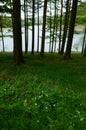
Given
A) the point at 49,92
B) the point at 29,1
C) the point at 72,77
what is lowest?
the point at 72,77

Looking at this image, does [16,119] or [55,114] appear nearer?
[16,119]

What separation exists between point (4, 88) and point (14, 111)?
1.94 m

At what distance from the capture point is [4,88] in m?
8.21

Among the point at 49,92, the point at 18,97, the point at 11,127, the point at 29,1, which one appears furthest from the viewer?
the point at 29,1

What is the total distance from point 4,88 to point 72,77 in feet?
18.8

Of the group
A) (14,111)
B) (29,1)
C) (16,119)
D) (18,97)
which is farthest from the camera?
(29,1)

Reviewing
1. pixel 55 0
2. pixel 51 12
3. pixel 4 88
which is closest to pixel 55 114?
pixel 4 88

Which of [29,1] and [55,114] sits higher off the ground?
[29,1]

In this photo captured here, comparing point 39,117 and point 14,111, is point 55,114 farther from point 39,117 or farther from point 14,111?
point 14,111

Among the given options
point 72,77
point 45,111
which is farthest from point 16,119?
point 72,77

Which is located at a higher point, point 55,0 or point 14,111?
point 55,0

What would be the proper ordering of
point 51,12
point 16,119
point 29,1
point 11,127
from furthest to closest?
point 51,12 < point 29,1 < point 16,119 < point 11,127

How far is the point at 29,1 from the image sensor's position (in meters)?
33.0

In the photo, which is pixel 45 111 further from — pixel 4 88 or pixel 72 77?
pixel 72 77
